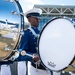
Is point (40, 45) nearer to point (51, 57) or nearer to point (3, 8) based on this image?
point (51, 57)

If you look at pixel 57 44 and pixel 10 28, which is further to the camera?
pixel 10 28

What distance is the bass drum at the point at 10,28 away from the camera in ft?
9.38

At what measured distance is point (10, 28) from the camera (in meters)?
2.88

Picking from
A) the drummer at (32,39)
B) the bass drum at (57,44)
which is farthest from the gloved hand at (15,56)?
the bass drum at (57,44)

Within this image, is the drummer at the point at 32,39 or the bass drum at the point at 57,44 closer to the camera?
the bass drum at the point at 57,44

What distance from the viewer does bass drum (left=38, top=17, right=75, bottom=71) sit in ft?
7.68

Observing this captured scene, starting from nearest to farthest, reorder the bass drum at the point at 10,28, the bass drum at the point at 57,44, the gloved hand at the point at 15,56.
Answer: the bass drum at the point at 57,44 → the gloved hand at the point at 15,56 → the bass drum at the point at 10,28

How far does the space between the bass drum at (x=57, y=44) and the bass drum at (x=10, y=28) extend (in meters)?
0.44

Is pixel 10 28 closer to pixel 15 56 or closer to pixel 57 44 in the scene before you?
pixel 15 56

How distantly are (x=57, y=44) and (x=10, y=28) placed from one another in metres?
0.69

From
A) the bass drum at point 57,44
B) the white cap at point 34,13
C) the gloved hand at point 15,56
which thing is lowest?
the gloved hand at point 15,56

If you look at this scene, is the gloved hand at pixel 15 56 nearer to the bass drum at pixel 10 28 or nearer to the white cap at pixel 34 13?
Answer: the bass drum at pixel 10 28

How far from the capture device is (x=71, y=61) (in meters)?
2.31

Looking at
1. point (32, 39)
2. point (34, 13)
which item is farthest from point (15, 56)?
point (34, 13)
